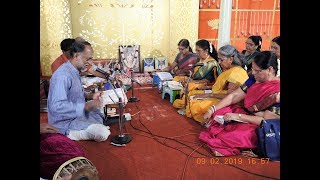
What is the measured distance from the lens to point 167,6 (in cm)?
727

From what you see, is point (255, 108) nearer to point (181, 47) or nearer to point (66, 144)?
point (66, 144)

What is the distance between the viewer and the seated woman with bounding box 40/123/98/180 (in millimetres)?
1728

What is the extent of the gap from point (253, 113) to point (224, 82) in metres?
0.84

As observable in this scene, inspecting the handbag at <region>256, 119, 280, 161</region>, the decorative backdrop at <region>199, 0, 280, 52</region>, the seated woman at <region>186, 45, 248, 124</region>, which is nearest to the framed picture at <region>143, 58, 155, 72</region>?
the decorative backdrop at <region>199, 0, 280, 52</region>

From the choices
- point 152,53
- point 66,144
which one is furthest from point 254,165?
point 152,53

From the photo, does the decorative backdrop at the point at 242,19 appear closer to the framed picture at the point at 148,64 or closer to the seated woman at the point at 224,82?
the framed picture at the point at 148,64

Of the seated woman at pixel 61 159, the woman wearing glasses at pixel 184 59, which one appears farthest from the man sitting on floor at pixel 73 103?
the woman wearing glasses at pixel 184 59

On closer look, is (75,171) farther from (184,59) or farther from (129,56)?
(129,56)

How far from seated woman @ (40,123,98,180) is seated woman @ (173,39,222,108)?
2.68 meters

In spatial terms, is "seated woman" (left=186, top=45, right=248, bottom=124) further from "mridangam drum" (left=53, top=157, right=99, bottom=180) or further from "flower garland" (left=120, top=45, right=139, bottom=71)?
"flower garland" (left=120, top=45, right=139, bottom=71)

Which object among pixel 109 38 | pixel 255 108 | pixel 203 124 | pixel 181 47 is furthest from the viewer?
pixel 109 38

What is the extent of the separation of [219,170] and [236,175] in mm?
174

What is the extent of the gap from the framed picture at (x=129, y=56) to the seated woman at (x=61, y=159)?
5.23 metres

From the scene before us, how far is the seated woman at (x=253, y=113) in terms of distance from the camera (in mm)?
2693
